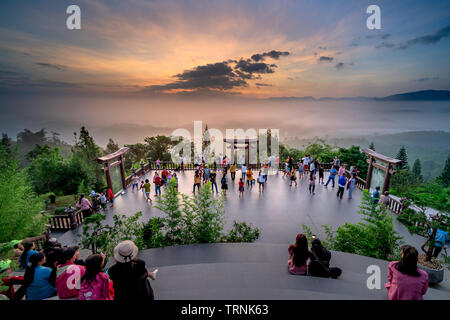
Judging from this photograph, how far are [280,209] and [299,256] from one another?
6135 millimetres

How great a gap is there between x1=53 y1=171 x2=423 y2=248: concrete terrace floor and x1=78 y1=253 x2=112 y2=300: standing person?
20.0 ft

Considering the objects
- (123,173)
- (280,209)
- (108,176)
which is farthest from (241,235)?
(123,173)

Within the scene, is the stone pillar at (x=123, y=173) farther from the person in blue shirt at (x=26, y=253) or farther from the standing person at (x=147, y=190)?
the person in blue shirt at (x=26, y=253)

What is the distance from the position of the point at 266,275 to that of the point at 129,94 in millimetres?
75188

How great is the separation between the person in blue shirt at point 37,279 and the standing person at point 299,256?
4342 mm

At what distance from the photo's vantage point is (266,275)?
185 inches

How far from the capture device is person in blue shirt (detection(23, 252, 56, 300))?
359 centimetres

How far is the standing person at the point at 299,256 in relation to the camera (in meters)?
4.41

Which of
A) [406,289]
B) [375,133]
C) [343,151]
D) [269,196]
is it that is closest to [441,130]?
[375,133]

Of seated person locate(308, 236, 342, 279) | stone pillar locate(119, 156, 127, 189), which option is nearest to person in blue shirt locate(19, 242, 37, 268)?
seated person locate(308, 236, 342, 279)

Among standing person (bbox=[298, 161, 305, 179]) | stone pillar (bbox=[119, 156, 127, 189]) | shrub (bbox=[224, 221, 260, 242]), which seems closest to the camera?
shrub (bbox=[224, 221, 260, 242])

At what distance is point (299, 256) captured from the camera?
450cm

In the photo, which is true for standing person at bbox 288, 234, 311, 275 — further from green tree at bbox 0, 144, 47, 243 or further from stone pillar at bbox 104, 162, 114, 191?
stone pillar at bbox 104, 162, 114, 191

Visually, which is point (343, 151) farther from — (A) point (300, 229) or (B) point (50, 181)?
(B) point (50, 181)
